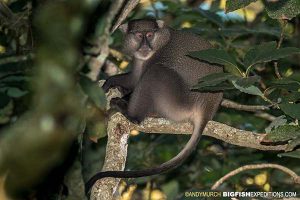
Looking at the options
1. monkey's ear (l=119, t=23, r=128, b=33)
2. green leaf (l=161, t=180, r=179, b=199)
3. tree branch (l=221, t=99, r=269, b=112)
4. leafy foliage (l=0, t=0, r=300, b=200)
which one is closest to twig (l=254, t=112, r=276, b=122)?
leafy foliage (l=0, t=0, r=300, b=200)

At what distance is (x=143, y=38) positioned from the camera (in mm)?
5566

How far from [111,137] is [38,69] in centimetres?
292

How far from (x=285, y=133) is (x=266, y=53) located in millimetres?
471

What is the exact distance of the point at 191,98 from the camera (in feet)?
15.9

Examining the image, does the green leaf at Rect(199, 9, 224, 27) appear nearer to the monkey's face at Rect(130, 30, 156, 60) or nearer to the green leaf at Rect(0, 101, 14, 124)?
the monkey's face at Rect(130, 30, 156, 60)

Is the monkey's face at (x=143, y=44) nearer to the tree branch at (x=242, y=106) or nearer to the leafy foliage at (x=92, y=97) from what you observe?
the leafy foliage at (x=92, y=97)

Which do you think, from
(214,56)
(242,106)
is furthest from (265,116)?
(214,56)

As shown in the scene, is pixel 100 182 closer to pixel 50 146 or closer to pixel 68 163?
pixel 68 163

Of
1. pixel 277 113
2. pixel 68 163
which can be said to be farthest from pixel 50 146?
pixel 277 113

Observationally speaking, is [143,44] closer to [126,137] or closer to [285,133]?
[126,137]

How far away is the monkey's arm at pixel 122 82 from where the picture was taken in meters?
4.90

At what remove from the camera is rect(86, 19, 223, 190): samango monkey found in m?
4.58

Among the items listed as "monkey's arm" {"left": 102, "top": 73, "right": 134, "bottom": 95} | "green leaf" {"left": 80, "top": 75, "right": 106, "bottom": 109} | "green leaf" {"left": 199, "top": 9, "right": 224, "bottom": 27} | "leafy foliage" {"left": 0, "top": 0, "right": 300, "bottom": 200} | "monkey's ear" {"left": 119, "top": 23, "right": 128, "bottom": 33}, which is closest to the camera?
"leafy foliage" {"left": 0, "top": 0, "right": 300, "bottom": 200}

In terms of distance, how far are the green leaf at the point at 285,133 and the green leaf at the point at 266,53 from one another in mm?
406
